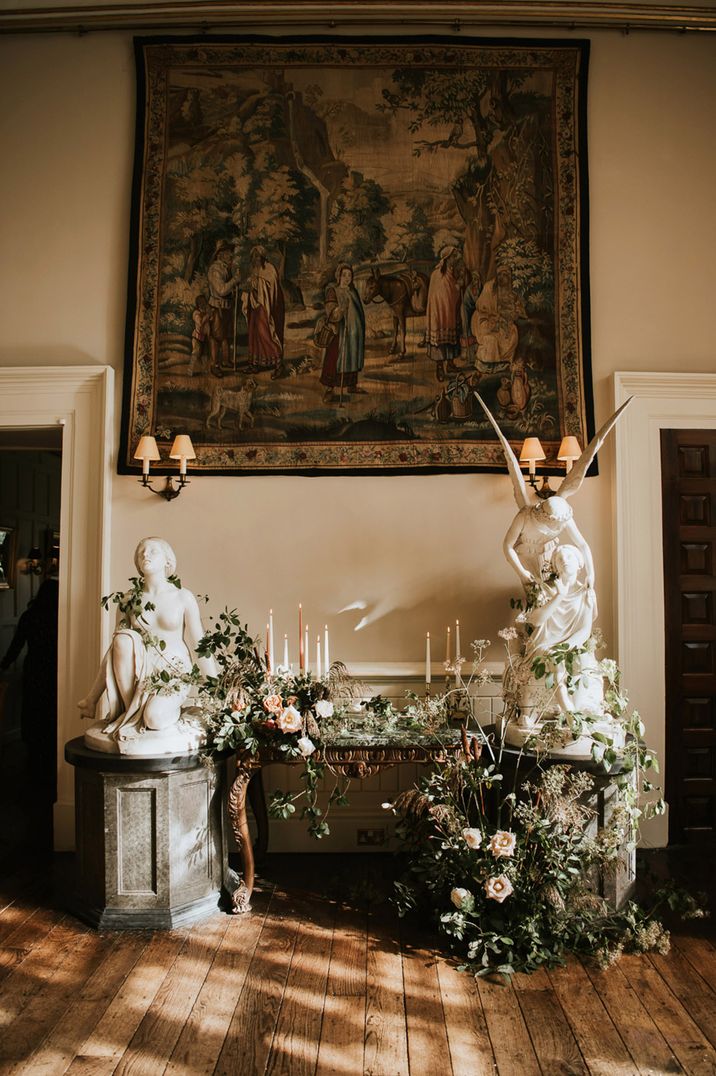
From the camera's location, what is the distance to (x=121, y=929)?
358 centimetres

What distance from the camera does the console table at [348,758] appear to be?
3705 mm

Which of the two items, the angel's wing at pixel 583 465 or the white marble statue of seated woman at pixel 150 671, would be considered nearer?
the white marble statue of seated woman at pixel 150 671

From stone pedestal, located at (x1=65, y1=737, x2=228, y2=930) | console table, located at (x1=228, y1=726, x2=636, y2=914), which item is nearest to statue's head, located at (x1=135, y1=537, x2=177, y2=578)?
stone pedestal, located at (x1=65, y1=737, x2=228, y2=930)

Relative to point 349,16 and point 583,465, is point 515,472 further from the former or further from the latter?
point 349,16

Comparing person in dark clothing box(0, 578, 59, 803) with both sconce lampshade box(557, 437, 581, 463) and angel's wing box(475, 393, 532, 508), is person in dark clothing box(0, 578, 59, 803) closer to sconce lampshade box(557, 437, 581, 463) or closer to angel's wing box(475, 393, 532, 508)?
angel's wing box(475, 393, 532, 508)

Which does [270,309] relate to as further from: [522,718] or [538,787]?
[538,787]

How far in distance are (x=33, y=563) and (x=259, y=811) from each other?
475cm

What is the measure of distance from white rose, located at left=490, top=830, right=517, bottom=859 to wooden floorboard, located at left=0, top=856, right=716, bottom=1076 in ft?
1.59

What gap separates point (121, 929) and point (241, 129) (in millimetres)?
4755

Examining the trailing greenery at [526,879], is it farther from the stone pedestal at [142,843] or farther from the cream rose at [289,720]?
the stone pedestal at [142,843]

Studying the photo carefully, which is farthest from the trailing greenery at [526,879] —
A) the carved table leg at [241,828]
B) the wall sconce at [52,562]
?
the wall sconce at [52,562]

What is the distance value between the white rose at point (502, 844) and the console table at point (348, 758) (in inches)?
16.9

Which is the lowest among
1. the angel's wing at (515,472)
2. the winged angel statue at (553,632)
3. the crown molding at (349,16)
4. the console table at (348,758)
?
the console table at (348,758)

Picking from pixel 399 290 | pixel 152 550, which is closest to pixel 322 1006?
pixel 152 550
